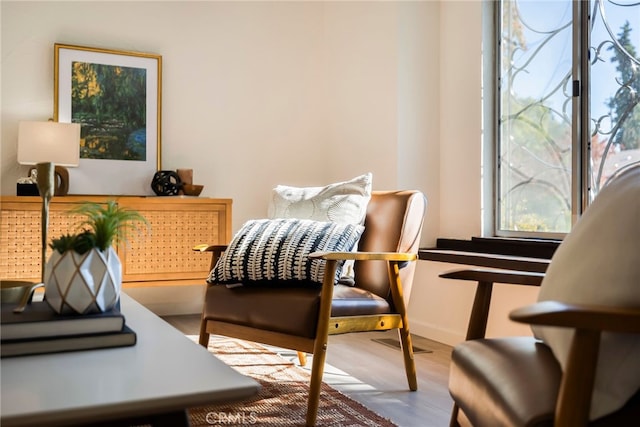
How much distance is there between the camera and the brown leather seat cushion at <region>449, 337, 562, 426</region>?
3.50 feet

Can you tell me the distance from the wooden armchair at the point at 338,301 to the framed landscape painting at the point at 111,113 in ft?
5.01

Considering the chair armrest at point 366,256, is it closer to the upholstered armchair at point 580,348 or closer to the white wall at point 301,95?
the upholstered armchair at point 580,348

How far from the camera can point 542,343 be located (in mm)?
1470

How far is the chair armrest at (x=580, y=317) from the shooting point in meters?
0.93

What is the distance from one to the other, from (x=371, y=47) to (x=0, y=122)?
2314mm

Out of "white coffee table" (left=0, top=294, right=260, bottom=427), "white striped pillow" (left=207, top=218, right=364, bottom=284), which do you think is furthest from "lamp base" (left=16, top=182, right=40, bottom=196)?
"white coffee table" (left=0, top=294, right=260, bottom=427)

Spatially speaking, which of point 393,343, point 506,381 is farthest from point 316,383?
point 393,343

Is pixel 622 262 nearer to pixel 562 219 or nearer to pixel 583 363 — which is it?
pixel 583 363

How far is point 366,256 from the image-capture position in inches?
84.0

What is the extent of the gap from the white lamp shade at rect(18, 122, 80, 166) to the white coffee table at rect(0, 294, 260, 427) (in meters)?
2.57

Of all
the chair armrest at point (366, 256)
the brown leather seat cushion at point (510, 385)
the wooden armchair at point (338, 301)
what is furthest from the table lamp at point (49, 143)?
the brown leather seat cushion at point (510, 385)

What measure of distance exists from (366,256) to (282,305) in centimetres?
34

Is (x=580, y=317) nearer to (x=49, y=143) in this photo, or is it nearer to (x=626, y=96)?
(x=626, y=96)

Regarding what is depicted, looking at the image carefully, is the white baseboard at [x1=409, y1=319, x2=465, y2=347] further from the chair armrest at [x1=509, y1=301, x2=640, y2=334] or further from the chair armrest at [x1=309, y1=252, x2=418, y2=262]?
the chair armrest at [x1=509, y1=301, x2=640, y2=334]
